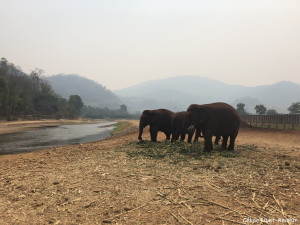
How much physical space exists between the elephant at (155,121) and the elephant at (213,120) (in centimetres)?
413

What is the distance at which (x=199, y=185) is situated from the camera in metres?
5.65

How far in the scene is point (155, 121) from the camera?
1407cm

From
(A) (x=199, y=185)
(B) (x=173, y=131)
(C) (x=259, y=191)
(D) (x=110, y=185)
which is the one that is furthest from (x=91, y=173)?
(B) (x=173, y=131)

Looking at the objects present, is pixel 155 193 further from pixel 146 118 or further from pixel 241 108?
pixel 241 108

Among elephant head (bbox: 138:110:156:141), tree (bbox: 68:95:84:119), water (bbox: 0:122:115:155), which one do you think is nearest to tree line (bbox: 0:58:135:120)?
tree (bbox: 68:95:84:119)

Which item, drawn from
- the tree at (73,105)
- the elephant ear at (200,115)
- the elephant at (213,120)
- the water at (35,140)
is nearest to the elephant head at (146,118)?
the elephant at (213,120)

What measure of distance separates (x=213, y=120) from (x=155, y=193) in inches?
235

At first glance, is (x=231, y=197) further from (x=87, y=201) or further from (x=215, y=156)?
(x=215, y=156)

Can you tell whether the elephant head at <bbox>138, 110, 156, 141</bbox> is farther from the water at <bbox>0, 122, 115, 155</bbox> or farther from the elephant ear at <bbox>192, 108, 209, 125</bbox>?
the water at <bbox>0, 122, 115, 155</bbox>

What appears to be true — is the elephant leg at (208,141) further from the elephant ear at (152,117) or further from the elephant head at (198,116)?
the elephant ear at (152,117)

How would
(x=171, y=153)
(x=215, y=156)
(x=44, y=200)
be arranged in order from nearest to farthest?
(x=44, y=200) < (x=215, y=156) < (x=171, y=153)

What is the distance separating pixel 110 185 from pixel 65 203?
4.50ft

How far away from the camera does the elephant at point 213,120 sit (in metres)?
9.82

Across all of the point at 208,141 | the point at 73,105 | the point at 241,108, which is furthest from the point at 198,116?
the point at 73,105
